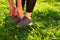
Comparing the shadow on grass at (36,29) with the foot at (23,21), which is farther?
the foot at (23,21)

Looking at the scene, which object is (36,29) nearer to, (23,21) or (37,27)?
(37,27)

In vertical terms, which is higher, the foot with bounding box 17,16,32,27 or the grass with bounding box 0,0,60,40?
the foot with bounding box 17,16,32,27

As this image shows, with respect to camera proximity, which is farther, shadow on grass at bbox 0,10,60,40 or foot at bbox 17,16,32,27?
foot at bbox 17,16,32,27

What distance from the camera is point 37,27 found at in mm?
3523

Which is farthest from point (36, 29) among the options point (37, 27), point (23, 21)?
point (23, 21)

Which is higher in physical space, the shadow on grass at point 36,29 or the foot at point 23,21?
the foot at point 23,21

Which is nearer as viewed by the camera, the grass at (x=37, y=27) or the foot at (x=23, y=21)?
the grass at (x=37, y=27)

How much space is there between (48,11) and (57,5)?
0.48m

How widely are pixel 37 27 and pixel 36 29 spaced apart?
65 millimetres

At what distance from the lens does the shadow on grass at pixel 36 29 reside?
3.26 metres

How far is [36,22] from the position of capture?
145 inches

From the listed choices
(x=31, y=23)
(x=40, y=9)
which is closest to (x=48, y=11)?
(x=40, y=9)

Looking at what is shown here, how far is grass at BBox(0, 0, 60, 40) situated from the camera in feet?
10.7

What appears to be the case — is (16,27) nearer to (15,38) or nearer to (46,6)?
(15,38)
